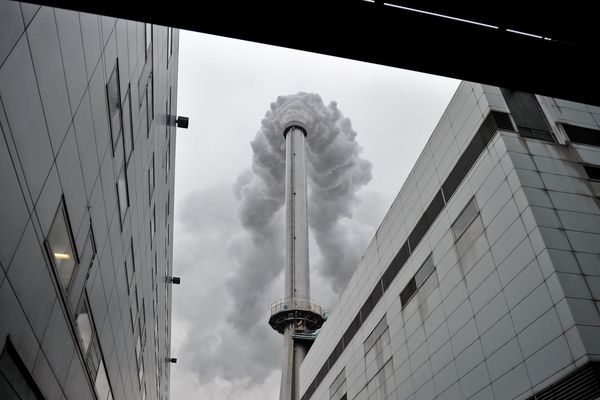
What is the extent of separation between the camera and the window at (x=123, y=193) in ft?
49.5

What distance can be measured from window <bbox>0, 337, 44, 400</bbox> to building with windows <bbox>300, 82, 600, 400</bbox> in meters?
12.4

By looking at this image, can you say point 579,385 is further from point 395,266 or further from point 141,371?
point 141,371

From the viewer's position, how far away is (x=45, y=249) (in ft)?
29.6

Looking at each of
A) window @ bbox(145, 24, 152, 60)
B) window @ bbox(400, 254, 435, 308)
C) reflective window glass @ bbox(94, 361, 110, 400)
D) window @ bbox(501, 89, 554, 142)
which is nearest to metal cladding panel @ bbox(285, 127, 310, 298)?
window @ bbox(400, 254, 435, 308)

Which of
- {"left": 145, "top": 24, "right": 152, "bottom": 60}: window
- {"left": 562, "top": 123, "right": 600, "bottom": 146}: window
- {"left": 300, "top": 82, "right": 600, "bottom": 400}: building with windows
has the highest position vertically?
{"left": 145, "top": 24, "right": 152, "bottom": 60}: window

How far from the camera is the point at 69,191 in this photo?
997 centimetres

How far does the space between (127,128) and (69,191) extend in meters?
5.67

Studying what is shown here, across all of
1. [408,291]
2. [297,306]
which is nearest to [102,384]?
[408,291]

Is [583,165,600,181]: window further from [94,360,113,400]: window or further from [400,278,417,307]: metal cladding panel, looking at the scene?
[94,360,113,400]: window

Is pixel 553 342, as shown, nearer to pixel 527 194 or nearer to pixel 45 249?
pixel 527 194

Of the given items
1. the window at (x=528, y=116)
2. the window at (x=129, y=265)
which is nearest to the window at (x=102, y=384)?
the window at (x=129, y=265)

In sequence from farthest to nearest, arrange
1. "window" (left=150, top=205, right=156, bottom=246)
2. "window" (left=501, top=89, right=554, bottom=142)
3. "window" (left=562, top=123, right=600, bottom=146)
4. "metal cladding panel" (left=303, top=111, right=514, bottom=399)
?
"window" (left=150, top=205, right=156, bottom=246) < "window" (left=562, top=123, right=600, bottom=146) < "metal cladding panel" (left=303, top=111, right=514, bottom=399) < "window" (left=501, top=89, right=554, bottom=142)

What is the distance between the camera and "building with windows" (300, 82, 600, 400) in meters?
12.2

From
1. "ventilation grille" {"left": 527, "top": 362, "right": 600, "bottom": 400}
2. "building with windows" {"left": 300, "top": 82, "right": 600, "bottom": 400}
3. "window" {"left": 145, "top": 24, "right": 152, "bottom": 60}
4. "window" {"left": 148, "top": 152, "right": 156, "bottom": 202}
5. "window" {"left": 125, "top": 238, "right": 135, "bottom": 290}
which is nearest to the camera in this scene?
"ventilation grille" {"left": 527, "top": 362, "right": 600, "bottom": 400}
